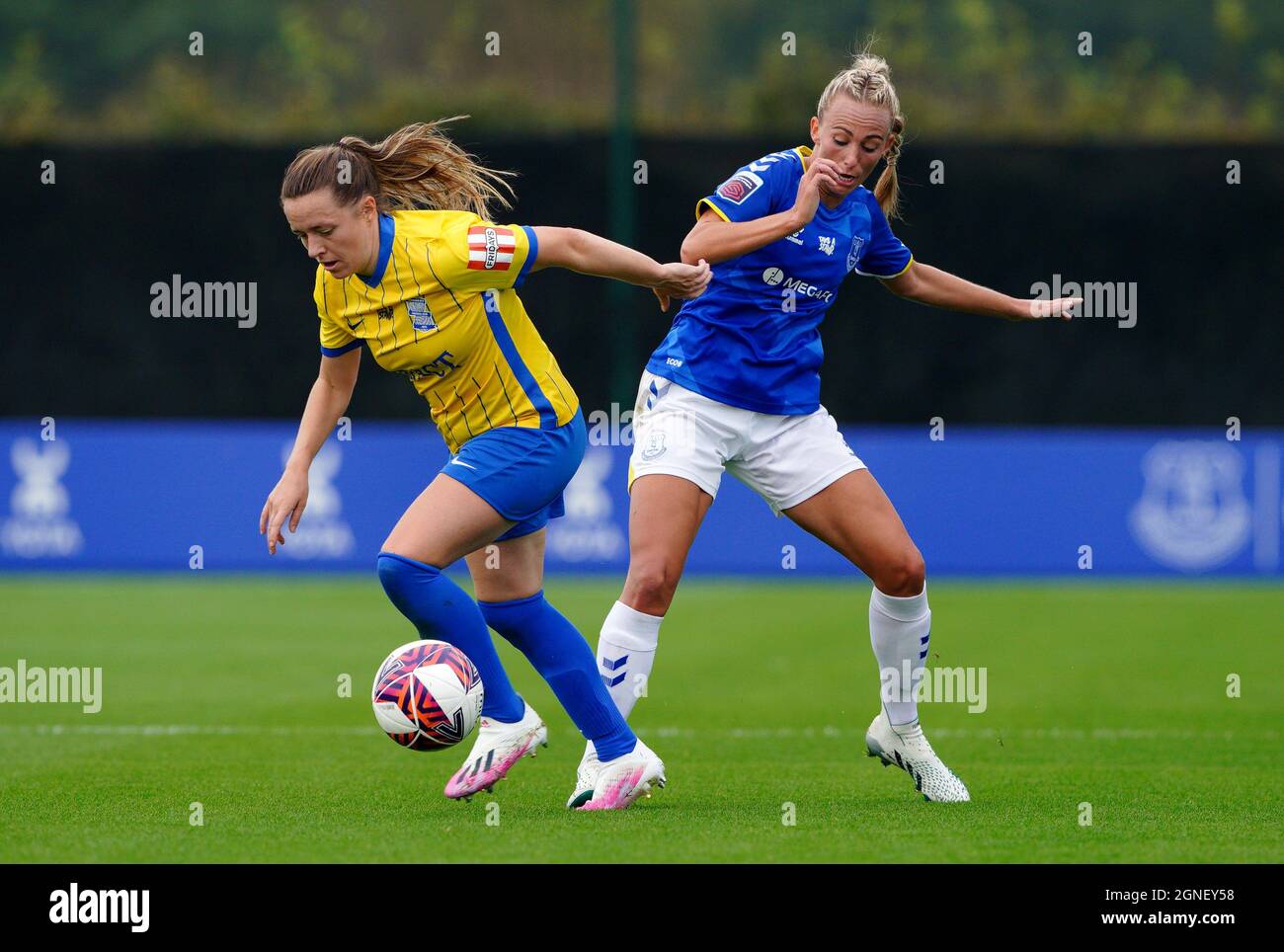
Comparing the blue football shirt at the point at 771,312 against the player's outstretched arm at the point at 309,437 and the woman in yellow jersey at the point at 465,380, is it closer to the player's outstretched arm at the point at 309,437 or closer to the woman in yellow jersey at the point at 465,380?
the woman in yellow jersey at the point at 465,380

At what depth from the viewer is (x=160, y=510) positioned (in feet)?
48.6

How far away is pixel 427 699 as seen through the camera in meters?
5.36

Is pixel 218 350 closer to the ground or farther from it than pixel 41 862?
farther from it

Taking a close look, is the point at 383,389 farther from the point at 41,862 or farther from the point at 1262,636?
the point at 41,862

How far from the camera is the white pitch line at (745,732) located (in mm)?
7742

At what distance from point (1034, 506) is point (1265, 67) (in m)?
6.33

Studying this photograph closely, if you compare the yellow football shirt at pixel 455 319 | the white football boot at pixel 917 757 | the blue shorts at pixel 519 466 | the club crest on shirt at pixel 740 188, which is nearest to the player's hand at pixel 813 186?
the club crest on shirt at pixel 740 188

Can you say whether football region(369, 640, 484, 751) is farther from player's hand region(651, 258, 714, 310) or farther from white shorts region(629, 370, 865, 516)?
player's hand region(651, 258, 714, 310)

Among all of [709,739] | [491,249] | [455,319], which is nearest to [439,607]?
[455,319]

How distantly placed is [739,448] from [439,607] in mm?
1134

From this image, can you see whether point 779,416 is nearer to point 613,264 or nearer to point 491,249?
point 613,264

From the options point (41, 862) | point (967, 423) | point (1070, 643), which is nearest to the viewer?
point (41, 862)

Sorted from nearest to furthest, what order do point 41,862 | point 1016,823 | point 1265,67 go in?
point 41,862, point 1016,823, point 1265,67

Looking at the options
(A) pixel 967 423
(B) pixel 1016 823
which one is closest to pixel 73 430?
(A) pixel 967 423
